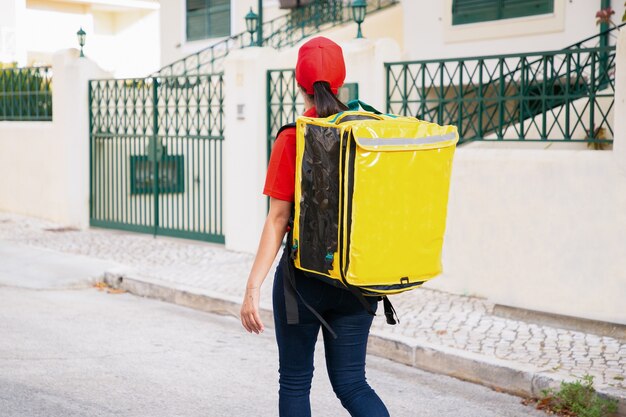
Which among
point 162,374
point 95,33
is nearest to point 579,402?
point 162,374

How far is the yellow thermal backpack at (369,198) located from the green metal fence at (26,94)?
1223 cm

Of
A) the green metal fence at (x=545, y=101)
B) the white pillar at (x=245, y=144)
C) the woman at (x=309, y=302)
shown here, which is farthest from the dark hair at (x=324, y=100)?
the white pillar at (x=245, y=144)

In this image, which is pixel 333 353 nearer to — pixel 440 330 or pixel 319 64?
pixel 319 64

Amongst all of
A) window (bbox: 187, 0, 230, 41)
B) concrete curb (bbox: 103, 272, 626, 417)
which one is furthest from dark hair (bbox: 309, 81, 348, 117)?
window (bbox: 187, 0, 230, 41)

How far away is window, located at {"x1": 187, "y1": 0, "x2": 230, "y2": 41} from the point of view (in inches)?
815

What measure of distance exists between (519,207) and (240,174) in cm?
423

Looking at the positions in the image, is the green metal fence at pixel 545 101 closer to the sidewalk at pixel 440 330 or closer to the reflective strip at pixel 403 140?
the sidewalk at pixel 440 330

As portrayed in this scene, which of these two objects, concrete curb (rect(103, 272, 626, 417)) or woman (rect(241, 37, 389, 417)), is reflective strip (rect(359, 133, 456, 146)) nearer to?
woman (rect(241, 37, 389, 417))

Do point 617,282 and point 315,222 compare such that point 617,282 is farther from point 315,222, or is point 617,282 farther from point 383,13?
point 383,13

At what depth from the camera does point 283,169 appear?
362 centimetres

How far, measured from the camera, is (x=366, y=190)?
3424mm

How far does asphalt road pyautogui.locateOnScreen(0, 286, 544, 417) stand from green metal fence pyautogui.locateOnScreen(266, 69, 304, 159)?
3.40 metres

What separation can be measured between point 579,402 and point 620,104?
A: 283 cm

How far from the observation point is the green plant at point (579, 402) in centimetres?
549
